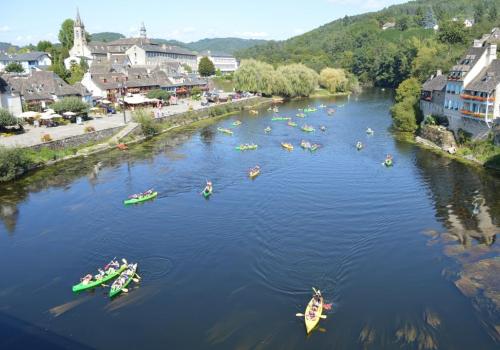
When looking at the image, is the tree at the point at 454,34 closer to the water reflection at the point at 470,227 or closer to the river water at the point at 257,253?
the water reflection at the point at 470,227

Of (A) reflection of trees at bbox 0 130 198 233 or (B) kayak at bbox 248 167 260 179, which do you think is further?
(B) kayak at bbox 248 167 260 179

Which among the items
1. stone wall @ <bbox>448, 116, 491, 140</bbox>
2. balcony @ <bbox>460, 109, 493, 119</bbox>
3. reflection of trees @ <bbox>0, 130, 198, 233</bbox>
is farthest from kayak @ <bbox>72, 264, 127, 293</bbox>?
stone wall @ <bbox>448, 116, 491, 140</bbox>

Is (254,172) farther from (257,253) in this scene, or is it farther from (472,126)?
(472,126)

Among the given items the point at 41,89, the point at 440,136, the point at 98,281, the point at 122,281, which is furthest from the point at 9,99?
the point at 440,136

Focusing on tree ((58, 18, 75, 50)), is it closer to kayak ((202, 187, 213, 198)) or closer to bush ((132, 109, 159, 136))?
bush ((132, 109, 159, 136))

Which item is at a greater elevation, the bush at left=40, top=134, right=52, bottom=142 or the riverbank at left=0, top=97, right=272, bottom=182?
the bush at left=40, top=134, right=52, bottom=142

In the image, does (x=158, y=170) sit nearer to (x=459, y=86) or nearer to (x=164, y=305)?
(x=164, y=305)
